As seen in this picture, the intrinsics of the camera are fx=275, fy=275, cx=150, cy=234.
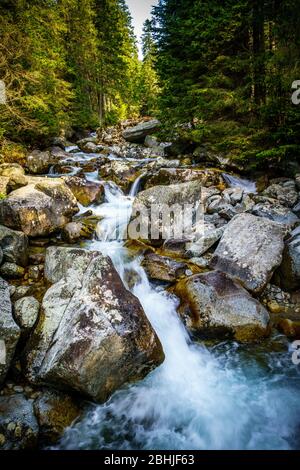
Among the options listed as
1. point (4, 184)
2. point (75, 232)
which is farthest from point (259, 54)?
point (4, 184)

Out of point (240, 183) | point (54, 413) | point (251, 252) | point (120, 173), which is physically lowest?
point (54, 413)

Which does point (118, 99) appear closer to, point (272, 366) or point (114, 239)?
point (114, 239)

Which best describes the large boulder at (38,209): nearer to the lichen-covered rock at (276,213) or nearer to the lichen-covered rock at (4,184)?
the lichen-covered rock at (4,184)

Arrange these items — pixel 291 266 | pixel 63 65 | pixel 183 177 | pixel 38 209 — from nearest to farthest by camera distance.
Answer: pixel 291 266
pixel 38 209
pixel 183 177
pixel 63 65

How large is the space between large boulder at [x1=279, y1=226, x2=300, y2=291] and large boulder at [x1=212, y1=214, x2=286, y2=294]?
20 cm

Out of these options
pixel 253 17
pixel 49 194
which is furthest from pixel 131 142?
pixel 49 194

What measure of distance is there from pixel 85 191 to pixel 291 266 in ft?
23.8

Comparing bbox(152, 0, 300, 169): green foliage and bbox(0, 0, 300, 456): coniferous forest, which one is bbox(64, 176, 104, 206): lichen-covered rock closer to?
bbox(0, 0, 300, 456): coniferous forest

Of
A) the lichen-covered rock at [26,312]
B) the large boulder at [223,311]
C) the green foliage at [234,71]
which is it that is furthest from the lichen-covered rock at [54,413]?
the green foliage at [234,71]

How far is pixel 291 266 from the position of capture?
231 inches

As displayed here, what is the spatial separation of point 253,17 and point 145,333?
10.8 m

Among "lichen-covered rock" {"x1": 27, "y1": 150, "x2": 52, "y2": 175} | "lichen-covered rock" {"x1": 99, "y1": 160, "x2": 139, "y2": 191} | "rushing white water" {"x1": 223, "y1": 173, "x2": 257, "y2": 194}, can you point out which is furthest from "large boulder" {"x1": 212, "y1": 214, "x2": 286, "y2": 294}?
"lichen-covered rock" {"x1": 27, "y1": 150, "x2": 52, "y2": 175}

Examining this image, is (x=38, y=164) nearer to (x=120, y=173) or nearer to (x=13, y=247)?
(x=120, y=173)

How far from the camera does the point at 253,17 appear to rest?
933 centimetres
